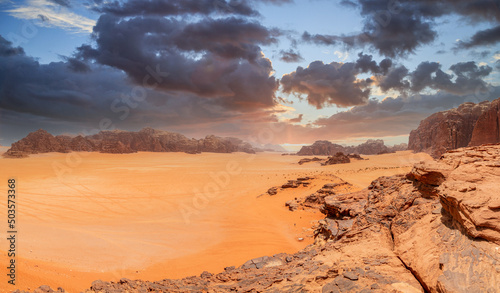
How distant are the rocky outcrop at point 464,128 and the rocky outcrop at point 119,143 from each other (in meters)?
52.5

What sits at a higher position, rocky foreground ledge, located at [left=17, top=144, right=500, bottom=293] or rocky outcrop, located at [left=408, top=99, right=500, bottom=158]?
rocky outcrop, located at [left=408, top=99, right=500, bottom=158]

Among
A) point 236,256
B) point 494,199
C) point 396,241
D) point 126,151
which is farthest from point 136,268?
point 126,151

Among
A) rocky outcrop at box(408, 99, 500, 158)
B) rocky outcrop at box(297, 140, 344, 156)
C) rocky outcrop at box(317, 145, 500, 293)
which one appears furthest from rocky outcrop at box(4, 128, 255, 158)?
rocky outcrop at box(317, 145, 500, 293)

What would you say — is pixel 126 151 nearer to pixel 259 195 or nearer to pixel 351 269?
pixel 259 195

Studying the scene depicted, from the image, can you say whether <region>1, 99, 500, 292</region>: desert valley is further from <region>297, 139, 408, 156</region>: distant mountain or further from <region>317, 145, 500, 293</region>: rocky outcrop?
<region>297, 139, 408, 156</region>: distant mountain

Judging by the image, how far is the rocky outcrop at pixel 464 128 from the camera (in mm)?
22500

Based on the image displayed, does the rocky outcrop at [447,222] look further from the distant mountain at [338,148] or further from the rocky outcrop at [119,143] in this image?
the distant mountain at [338,148]

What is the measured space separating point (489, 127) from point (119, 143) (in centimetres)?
6130

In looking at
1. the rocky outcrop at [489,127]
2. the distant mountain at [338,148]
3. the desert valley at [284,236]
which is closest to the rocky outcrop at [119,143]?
the distant mountain at [338,148]

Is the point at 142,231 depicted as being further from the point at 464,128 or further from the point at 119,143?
the point at 119,143

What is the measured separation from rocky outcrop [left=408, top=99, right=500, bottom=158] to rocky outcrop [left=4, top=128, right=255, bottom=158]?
52.5 meters

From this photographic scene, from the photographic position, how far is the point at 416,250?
142 inches

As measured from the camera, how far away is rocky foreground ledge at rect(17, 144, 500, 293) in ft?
9.29

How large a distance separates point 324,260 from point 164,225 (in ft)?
26.0
